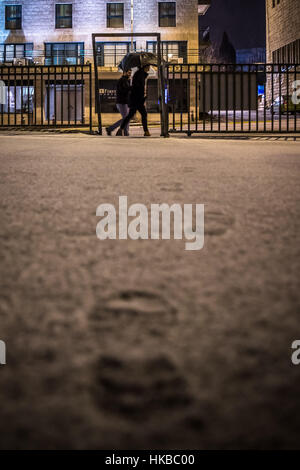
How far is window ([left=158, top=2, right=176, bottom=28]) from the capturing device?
108 ft

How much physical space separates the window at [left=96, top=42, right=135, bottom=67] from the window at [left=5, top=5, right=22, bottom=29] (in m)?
5.65

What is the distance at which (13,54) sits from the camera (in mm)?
33000

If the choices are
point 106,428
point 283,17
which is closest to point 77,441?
point 106,428

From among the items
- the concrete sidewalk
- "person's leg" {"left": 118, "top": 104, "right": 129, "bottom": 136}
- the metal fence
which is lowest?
the concrete sidewalk

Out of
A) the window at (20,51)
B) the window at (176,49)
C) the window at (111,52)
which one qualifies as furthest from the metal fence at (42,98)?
the window at (176,49)

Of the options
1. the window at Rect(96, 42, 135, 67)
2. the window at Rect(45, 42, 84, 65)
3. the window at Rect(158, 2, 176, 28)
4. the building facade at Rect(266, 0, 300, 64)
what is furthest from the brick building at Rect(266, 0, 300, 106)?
the window at Rect(45, 42, 84, 65)

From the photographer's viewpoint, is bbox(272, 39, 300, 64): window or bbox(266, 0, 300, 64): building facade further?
bbox(266, 0, 300, 64): building facade

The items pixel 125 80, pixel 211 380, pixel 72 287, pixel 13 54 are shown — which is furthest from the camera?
pixel 13 54

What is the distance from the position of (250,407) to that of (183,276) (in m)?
0.62

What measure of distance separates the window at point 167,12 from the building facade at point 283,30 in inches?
311

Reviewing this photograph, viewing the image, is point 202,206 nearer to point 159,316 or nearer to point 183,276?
point 183,276

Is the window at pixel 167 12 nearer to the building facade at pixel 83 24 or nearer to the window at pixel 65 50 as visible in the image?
the building facade at pixel 83 24

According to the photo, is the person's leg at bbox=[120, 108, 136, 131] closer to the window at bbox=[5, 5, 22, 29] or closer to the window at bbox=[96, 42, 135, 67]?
the window at bbox=[96, 42, 135, 67]

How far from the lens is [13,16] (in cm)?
3300
